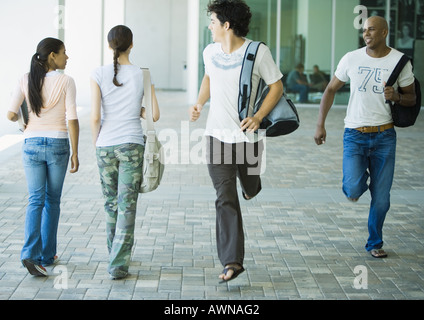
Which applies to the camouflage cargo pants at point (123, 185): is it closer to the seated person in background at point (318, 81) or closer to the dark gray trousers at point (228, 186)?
the dark gray trousers at point (228, 186)

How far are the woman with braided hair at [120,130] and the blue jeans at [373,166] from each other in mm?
1621

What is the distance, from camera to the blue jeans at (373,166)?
537 cm

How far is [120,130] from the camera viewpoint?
4.69m

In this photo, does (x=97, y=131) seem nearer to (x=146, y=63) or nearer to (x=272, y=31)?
(x=272, y=31)

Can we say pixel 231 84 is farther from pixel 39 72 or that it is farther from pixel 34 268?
pixel 34 268

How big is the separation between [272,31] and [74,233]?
16.9 meters

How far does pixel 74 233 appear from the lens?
6062 millimetres

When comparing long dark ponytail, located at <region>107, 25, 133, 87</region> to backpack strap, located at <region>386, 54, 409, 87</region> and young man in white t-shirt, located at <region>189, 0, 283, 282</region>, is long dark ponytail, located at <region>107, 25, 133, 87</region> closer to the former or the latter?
young man in white t-shirt, located at <region>189, 0, 283, 282</region>

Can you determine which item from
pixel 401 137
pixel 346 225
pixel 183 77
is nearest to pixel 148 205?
pixel 346 225

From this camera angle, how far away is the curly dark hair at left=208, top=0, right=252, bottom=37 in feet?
15.1

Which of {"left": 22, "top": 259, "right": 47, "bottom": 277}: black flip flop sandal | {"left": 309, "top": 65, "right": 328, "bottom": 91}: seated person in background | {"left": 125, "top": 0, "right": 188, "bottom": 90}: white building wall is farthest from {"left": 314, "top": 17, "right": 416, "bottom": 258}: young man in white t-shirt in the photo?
{"left": 125, "top": 0, "right": 188, "bottom": 90}: white building wall

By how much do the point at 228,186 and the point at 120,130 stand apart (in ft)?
2.65

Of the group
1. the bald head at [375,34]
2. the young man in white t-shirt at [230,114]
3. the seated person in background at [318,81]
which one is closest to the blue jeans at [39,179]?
the young man in white t-shirt at [230,114]

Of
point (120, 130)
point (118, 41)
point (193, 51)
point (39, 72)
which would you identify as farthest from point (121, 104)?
point (193, 51)
